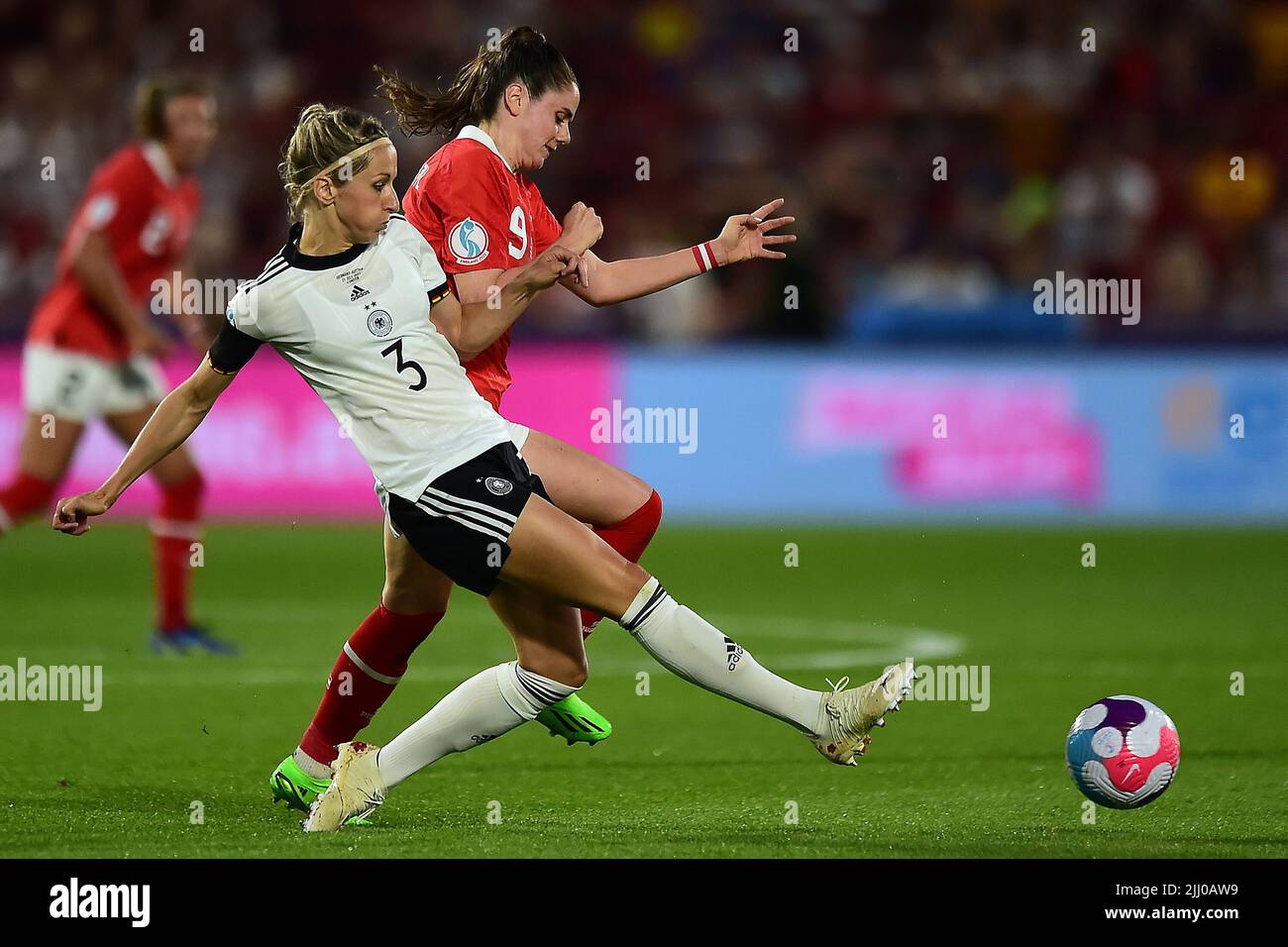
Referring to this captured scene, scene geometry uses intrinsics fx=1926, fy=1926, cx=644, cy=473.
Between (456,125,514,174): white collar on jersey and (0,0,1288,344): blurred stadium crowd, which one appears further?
(0,0,1288,344): blurred stadium crowd

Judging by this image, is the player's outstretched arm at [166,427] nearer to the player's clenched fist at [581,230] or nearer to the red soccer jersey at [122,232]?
the player's clenched fist at [581,230]

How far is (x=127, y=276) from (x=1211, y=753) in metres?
5.30

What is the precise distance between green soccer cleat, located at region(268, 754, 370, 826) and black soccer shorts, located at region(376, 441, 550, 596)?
0.92m

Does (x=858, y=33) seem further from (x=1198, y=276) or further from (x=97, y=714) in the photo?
(x=97, y=714)

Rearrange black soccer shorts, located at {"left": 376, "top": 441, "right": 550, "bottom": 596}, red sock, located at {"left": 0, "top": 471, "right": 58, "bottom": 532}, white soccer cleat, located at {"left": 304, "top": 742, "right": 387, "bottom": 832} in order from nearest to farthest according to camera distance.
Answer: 1. black soccer shorts, located at {"left": 376, "top": 441, "right": 550, "bottom": 596}
2. white soccer cleat, located at {"left": 304, "top": 742, "right": 387, "bottom": 832}
3. red sock, located at {"left": 0, "top": 471, "right": 58, "bottom": 532}

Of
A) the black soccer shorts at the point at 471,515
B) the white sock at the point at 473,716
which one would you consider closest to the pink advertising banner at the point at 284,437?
the white sock at the point at 473,716

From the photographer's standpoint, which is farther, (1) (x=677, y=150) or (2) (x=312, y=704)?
(1) (x=677, y=150)

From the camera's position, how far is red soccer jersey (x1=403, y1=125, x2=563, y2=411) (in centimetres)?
513

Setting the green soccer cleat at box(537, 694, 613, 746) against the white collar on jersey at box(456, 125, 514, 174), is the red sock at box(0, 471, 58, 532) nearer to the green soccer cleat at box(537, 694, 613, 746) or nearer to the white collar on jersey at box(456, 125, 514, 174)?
the green soccer cleat at box(537, 694, 613, 746)

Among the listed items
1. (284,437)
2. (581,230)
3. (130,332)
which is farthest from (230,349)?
(284,437)

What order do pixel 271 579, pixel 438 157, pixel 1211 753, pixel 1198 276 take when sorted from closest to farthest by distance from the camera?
pixel 438 157 < pixel 1211 753 < pixel 271 579 < pixel 1198 276

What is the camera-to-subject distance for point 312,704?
24.0 feet

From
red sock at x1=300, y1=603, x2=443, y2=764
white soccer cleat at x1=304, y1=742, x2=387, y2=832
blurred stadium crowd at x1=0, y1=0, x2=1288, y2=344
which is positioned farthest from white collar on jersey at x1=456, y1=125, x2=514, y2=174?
blurred stadium crowd at x1=0, y1=0, x2=1288, y2=344

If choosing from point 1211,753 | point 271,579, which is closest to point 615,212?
point 271,579
